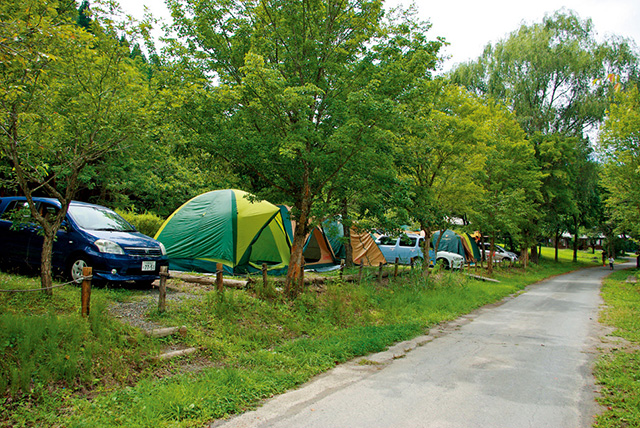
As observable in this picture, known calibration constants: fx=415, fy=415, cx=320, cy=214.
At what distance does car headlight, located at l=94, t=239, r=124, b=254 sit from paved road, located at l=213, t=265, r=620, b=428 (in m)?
Answer: 4.53

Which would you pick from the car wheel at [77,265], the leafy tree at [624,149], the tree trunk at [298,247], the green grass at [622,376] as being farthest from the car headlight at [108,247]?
the leafy tree at [624,149]

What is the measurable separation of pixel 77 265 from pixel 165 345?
3.05m

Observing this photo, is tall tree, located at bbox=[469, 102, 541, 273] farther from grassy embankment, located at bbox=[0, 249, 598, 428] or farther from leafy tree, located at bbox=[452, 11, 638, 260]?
grassy embankment, located at bbox=[0, 249, 598, 428]

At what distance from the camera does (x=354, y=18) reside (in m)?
8.12

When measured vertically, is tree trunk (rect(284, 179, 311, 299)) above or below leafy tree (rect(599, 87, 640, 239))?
below

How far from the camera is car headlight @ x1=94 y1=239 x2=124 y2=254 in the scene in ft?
24.2

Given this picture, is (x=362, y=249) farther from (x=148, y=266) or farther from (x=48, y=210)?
(x=48, y=210)

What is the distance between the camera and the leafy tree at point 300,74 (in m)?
7.64

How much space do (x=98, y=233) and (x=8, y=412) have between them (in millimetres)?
4425

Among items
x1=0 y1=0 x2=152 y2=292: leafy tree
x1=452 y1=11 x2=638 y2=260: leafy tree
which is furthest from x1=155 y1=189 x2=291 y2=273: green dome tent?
x1=452 y1=11 x2=638 y2=260: leafy tree

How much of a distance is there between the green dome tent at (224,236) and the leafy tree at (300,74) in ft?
9.51

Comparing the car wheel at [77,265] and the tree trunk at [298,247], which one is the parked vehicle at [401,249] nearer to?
the tree trunk at [298,247]

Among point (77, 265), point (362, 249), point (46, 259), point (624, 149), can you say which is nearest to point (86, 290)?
point (46, 259)

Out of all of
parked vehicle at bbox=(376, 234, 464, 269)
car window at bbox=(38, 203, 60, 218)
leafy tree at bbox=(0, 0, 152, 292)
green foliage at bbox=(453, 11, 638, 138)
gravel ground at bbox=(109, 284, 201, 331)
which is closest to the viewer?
leafy tree at bbox=(0, 0, 152, 292)
